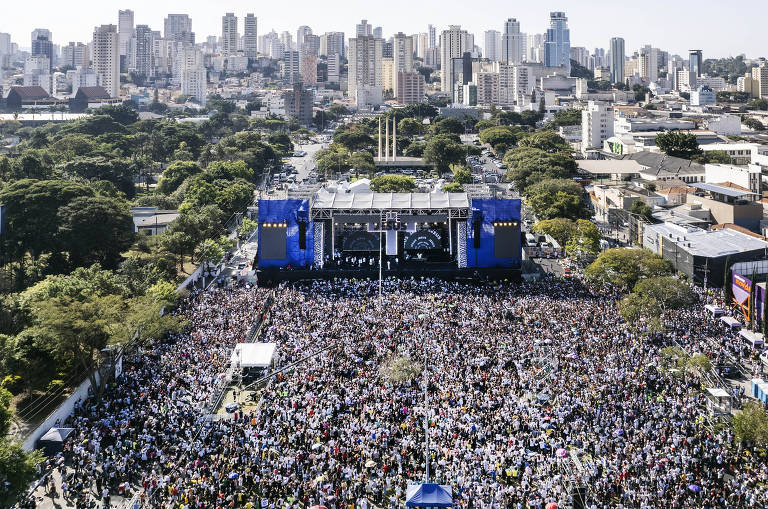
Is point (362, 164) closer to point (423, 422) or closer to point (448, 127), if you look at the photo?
point (448, 127)

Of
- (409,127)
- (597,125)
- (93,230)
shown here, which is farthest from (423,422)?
(409,127)

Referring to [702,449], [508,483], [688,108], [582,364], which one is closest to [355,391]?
[508,483]

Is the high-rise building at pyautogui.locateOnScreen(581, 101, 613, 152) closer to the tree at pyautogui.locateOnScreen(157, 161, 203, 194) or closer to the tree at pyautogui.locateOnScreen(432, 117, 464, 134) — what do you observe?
the tree at pyautogui.locateOnScreen(432, 117, 464, 134)

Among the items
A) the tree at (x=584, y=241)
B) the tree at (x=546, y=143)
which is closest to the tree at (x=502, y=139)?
the tree at (x=546, y=143)

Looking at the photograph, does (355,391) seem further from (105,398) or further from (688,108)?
(688,108)

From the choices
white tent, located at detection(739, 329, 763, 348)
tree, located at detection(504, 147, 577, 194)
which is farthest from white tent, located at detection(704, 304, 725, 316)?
tree, located at detection(504, 147, 577, 194)
